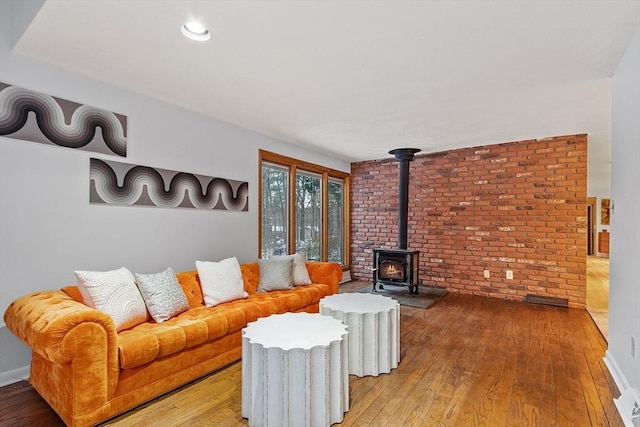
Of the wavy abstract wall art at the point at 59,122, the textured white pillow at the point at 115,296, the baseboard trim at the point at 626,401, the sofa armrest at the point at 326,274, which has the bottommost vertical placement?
the baseboard trim at the point at 626,401

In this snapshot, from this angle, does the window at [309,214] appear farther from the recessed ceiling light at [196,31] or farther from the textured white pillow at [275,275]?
the recessed ceiling light at [196,31]

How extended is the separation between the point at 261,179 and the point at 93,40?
2576 millimetres

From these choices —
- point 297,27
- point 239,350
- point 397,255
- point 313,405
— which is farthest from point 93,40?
point 397,255

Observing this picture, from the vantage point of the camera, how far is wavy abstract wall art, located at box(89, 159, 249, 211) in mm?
2930

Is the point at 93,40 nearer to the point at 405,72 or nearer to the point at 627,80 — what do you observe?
the point at 405,72

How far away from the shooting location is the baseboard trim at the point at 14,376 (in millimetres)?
2388

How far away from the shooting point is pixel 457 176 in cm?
550

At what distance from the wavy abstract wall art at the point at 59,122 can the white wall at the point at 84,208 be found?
0.17 feet

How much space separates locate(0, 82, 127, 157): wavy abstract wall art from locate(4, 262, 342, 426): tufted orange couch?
120 cm

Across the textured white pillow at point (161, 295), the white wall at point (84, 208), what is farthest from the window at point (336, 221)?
the textured white pillow at point (161, 295)

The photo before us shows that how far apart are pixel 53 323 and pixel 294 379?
129cm

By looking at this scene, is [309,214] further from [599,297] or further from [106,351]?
[599,297]

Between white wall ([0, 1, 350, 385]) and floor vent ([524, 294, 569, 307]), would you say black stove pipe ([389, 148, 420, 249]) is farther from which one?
white wall ([0, 1, 350, 385])

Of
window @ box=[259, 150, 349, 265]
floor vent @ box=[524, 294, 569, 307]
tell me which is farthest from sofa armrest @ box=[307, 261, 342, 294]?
floor vent @ box=[524, 294, 569, 307]
